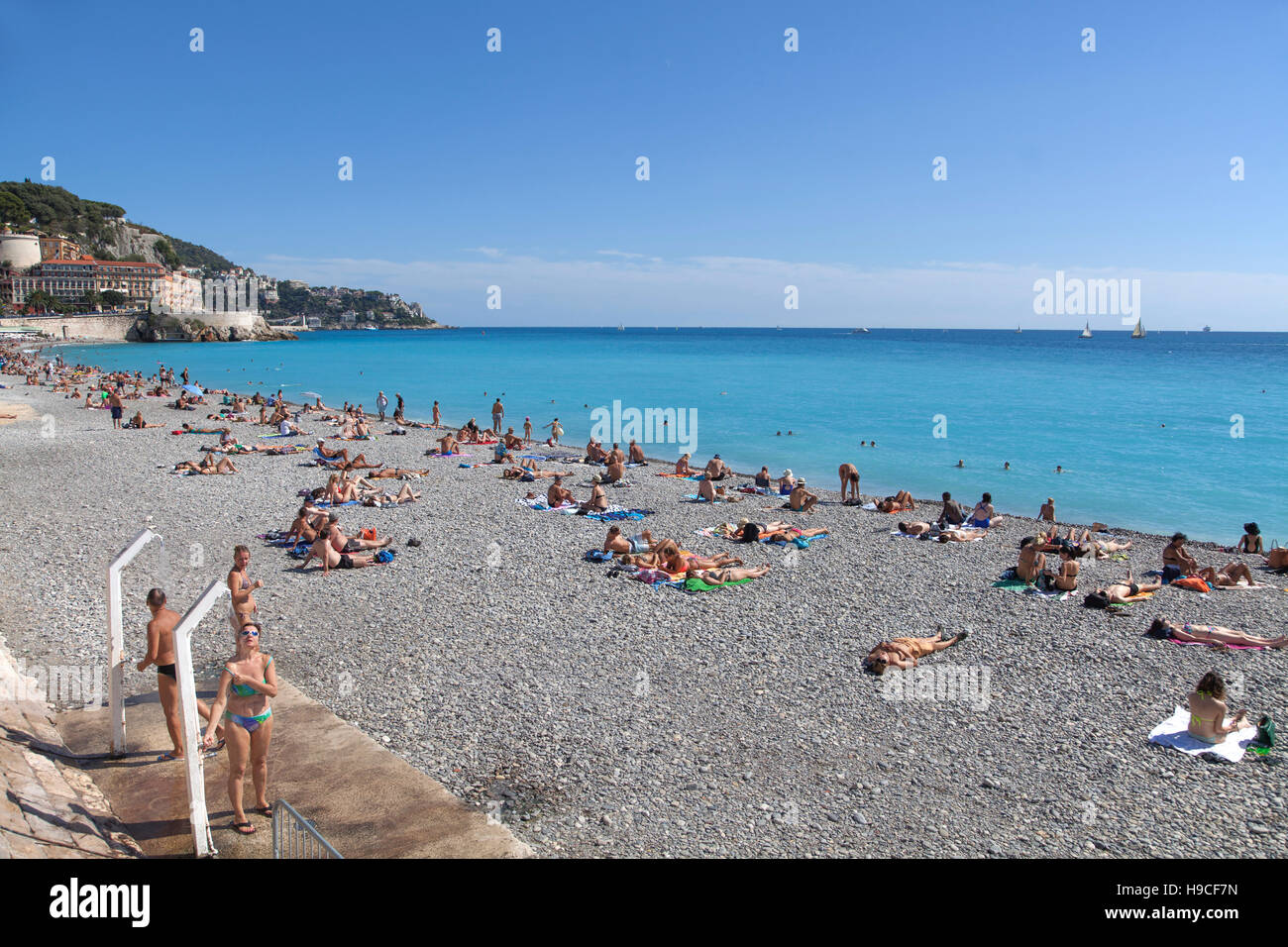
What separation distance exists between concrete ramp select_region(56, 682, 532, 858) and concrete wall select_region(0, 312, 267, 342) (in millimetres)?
105707

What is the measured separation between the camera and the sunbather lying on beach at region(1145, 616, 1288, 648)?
985 centimetres

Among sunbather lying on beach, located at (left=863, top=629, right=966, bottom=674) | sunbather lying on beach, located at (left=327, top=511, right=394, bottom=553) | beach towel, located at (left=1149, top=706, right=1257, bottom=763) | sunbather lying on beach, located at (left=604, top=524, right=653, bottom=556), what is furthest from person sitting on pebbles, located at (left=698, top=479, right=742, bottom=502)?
beach towel, located at (left=1149, top=706, right=1257, bottom=763)

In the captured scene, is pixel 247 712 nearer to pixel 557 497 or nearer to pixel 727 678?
pixel 727 678

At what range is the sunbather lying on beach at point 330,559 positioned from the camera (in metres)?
12.1

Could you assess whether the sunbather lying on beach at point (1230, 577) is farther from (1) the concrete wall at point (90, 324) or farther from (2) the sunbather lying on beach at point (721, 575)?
(1) the concrete wall at point (90, 324)

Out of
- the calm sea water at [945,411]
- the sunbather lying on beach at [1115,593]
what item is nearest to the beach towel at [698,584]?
the sunbather lying on beach at [1115,593]

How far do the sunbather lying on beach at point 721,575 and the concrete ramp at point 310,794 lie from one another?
20.4 ft

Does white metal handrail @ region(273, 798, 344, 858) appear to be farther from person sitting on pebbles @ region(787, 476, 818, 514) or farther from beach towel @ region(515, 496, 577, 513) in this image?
person sitting on pebbles @ region(787, 476, 818, 514)

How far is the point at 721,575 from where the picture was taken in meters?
12.1
